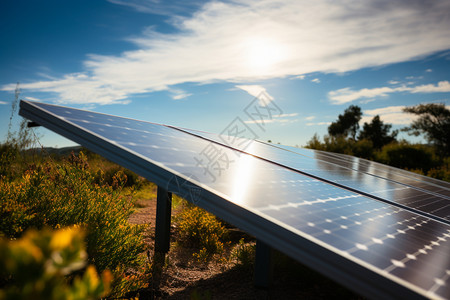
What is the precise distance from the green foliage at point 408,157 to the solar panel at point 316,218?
23345 mm

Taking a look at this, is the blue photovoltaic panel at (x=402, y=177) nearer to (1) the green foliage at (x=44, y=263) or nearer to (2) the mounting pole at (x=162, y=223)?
(2) the mounting pole at (x=162, y=223)

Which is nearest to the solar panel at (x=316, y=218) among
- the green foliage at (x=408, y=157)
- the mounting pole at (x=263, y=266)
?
the mounting pole at (x=263, y=266)

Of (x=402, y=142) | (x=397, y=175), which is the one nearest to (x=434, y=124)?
(x=402, y=142)

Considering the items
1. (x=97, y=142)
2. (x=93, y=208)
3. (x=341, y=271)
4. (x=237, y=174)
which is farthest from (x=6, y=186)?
(x=341, y=271)

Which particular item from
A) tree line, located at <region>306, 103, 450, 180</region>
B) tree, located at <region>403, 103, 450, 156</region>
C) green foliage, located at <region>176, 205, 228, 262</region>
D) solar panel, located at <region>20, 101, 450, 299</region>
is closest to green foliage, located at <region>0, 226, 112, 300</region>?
solar panel, located at <region>20, 101, 450, 299</region>

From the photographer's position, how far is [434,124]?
50969mm

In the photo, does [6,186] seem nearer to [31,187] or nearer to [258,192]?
[31,187]

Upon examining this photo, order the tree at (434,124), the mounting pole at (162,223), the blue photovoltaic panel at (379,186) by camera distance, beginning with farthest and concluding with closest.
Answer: the tree at (434,124)
the mounting pole at (162,223)
the blue photovoltaic panel at (379,186)

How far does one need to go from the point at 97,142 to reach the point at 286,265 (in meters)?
3.68

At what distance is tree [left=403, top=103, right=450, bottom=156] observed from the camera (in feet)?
161

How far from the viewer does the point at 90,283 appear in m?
0.89

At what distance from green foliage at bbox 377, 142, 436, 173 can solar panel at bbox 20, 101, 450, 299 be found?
2335 cm

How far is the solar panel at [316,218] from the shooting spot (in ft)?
5.22

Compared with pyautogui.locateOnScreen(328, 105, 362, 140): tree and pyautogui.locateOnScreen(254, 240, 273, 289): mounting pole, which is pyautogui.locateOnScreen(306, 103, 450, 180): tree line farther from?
pyautogui.locateOnScreen(254, 240, 273, 289): mounting pole
